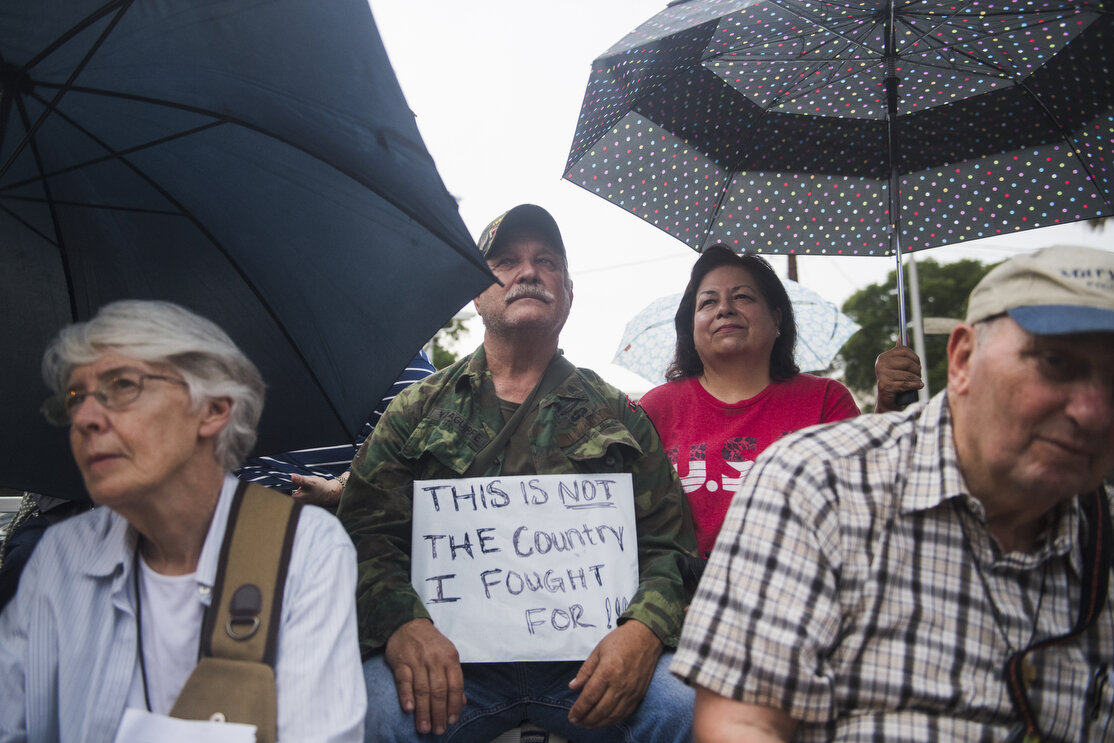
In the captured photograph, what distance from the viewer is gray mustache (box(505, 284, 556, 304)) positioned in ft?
10.0

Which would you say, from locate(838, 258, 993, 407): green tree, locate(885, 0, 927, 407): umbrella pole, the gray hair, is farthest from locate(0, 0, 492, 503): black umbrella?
locate(838, 258, 993, 407): green tree

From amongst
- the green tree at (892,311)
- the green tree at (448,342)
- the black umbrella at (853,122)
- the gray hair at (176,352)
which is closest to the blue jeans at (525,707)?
the gray hair at (176,352)

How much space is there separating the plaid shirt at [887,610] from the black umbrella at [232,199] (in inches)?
45.9

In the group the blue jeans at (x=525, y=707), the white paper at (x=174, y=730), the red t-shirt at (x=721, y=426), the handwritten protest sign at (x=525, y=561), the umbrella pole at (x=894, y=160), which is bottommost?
the blue jeans at (x=525, y=707)

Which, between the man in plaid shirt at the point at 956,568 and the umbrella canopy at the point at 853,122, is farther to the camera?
the umbrella canopy at the point at 853,122

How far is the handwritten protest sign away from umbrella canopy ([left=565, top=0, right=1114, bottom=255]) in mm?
1481

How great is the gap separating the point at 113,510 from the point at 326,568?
518mm

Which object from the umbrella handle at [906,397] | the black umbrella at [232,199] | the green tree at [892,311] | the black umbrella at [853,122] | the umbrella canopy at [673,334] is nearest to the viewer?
the black umbrella at [232,199]

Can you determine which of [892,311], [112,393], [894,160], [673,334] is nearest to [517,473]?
[112,393]

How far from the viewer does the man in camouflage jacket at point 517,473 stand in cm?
228

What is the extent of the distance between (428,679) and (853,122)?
2.69 meters

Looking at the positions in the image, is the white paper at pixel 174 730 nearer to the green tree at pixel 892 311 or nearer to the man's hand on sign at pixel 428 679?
the man's hand on sign at pixel 428 679

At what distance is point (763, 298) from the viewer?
3529 mm

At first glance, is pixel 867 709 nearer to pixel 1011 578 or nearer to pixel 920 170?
pixel 1011 578
